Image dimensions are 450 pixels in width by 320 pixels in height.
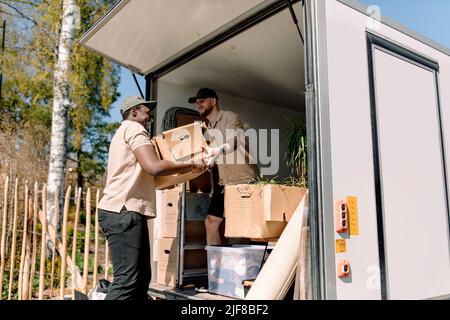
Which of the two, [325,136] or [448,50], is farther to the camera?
[448,50]

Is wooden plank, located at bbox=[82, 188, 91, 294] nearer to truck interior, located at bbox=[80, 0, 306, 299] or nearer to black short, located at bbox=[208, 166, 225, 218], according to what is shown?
truck interior, located at bbox=[80, 0, 306, 299]

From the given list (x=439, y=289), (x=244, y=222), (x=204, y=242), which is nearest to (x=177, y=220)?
(x=204, y=242)

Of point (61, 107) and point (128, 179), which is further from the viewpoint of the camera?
point (61, 107)

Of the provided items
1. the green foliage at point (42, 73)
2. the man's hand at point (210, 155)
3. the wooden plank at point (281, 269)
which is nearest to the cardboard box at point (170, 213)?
the man's hand at point (210, 155)

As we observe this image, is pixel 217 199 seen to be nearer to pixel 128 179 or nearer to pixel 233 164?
pixel 233 164

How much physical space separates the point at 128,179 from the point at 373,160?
1649 mm

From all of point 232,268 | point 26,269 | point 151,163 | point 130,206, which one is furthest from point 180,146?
point 26,269

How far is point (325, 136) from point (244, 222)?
45.5 inches

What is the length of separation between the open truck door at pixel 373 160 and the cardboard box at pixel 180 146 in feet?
3.67

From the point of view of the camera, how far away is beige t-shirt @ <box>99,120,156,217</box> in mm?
3025

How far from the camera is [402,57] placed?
320 centimetres

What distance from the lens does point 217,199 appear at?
4.11 metres

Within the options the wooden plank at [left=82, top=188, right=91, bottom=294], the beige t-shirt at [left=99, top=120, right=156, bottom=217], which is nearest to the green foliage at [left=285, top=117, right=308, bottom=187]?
the beige t-shirt at [left=99, top=120, right=156, bottom=217]
